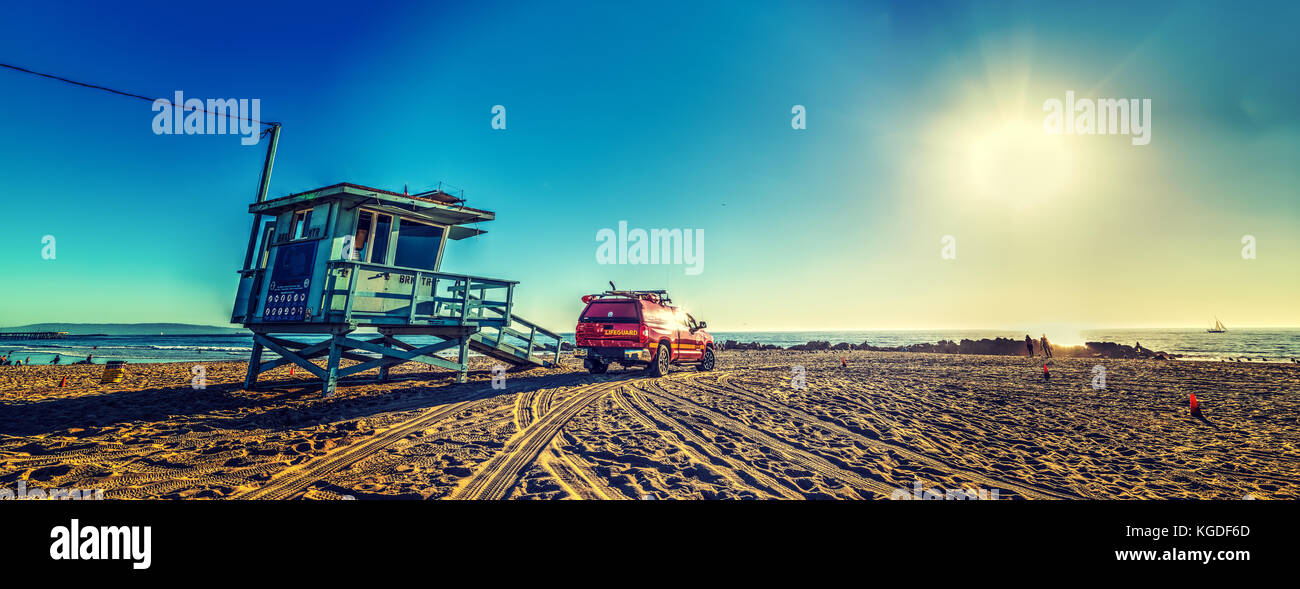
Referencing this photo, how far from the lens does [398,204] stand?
10.4 metres

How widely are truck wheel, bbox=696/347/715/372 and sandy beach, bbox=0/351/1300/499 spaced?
18.9 ft

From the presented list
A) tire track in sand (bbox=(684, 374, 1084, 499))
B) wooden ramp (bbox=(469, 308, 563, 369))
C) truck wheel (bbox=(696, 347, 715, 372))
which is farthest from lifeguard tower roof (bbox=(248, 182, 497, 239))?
truck wheel (bbox=(696, 347, 715, 372))

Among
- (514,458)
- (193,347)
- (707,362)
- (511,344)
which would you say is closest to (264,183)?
(511,344)

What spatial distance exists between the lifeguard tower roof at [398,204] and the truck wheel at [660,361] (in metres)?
6.16

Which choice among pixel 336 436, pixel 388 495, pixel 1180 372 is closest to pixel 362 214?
pixel 336 436

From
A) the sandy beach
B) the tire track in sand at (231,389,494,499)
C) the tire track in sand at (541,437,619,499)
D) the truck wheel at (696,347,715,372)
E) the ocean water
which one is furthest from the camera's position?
the ocean water

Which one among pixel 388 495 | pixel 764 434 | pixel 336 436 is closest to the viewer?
pixel 388 495

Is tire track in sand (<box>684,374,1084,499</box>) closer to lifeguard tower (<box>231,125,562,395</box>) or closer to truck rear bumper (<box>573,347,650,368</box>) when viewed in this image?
truck rear bumper (<box>573,347,650,368</box>)

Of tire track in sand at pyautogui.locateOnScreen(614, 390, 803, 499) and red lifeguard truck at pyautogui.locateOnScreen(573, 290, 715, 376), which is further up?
red lifeguard truck at pyautogui.locateOnScreen(573, 290, 715, 376)

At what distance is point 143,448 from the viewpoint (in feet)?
16.4

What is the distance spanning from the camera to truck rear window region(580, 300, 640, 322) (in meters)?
13.0

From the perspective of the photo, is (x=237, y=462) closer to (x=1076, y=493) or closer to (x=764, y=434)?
(x=764, y=434)

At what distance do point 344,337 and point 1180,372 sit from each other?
27591 mm
